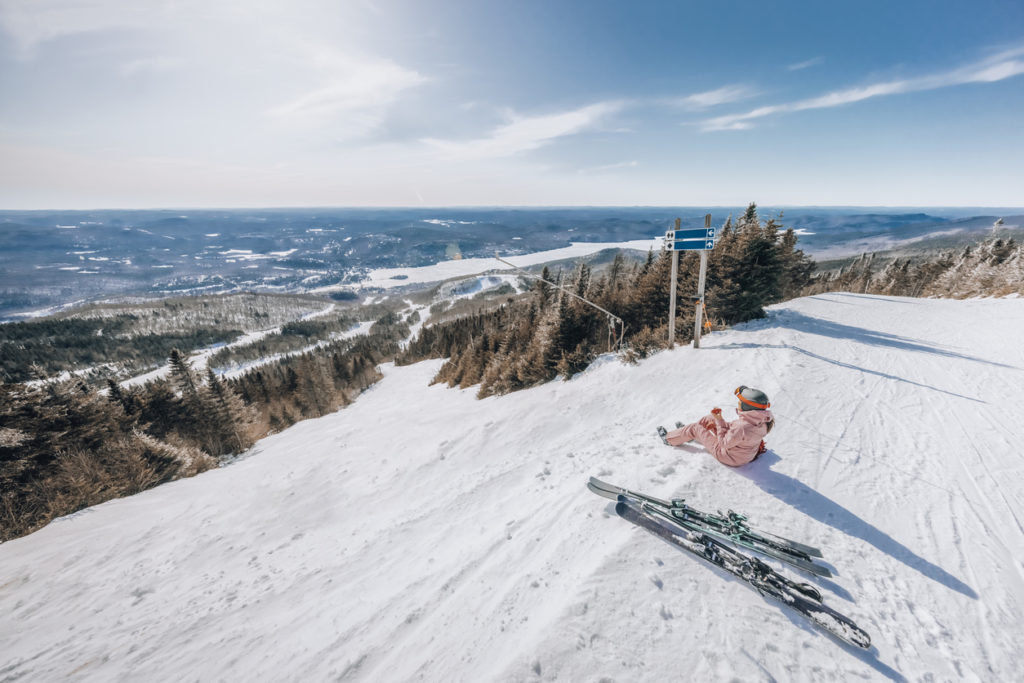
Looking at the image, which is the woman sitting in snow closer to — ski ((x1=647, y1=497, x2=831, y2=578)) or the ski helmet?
the ski helmet

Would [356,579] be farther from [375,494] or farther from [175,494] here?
[175,494]

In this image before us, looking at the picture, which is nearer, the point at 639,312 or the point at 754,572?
the point at 754,572

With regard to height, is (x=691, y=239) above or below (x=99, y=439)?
above

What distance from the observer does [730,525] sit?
14.0 feet

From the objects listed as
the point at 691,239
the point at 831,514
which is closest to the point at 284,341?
the point at 691,239

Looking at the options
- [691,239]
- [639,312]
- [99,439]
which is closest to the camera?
[691,239]

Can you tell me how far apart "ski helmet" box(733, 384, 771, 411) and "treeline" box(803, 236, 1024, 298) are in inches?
1164

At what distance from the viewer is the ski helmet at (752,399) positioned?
16.5 feet

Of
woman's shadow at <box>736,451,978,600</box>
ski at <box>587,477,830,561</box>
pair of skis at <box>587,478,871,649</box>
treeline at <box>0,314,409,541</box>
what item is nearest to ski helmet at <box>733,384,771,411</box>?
woman's shadow at <box>736,451,978,600</box>

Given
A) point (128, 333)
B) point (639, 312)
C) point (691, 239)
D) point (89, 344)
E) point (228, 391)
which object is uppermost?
point (691, 239)

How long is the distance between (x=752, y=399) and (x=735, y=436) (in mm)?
621

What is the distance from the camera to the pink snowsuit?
203 inches

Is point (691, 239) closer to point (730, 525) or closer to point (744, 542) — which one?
point (730, 525)

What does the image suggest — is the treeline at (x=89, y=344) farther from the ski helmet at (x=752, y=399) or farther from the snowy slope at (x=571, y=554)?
the ski helmet at (x=752, y=399)
